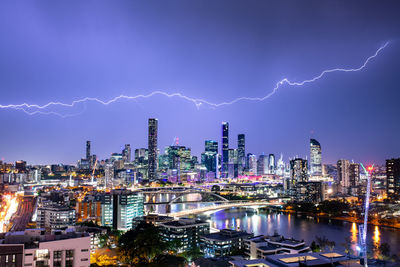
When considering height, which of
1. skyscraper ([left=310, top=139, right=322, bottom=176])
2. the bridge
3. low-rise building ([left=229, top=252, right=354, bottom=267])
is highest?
skyscraper ([left=310, top=139, right=322, bottom=176])

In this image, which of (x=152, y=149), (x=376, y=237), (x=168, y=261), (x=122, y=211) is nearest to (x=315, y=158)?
(x=152, y=149)

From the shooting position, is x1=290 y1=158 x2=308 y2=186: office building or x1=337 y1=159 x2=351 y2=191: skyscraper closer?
x1=290 y1=158 x2=308 y2=186: office building

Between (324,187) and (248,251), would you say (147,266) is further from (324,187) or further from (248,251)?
(324,187)

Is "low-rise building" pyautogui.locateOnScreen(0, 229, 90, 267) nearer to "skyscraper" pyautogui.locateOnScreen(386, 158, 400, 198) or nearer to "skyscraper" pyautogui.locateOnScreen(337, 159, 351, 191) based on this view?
"skyscraper" pyautogui.locateOnScreen(386, 158, 400, 198)

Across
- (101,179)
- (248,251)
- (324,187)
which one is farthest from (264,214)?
(101,179)

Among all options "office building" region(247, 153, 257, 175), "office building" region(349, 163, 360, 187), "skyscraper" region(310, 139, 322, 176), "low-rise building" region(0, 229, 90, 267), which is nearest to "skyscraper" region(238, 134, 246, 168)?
"office building" region(247, 153, 257, 175)

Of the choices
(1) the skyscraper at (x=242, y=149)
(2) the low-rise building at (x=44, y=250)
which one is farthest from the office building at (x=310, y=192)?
(1) the skyscraper at (x=242, y=149)

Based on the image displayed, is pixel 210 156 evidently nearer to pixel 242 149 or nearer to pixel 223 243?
pixel 242 149
